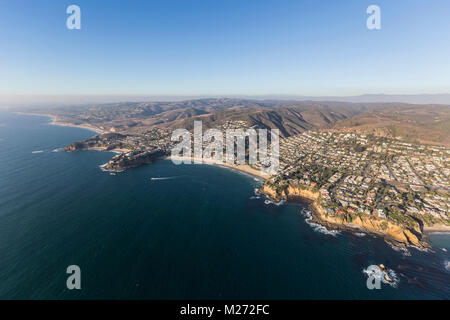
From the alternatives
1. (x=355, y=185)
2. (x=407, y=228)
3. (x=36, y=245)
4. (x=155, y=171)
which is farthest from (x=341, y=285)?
(x=155, y=171)

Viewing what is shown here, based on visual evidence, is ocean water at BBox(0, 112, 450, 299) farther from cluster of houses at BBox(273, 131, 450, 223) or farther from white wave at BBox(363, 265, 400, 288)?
cluster of houses at BBox(273, 131, 450, 223)

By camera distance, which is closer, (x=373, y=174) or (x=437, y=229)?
(x=437, y=229)

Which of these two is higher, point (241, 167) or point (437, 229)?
point (241, 167)

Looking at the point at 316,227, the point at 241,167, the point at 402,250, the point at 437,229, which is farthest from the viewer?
the point at 241,167

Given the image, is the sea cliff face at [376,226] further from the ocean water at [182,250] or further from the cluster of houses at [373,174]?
the ocean water at [182,250]

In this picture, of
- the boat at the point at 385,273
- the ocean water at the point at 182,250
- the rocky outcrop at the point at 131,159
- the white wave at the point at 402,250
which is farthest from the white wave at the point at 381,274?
the rocky outcrop at the point at 131,159

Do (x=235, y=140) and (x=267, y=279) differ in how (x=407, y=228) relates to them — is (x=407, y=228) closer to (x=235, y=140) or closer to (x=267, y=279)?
(x=267, y=279)

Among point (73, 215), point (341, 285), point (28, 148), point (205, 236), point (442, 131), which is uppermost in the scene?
point (442, 131)

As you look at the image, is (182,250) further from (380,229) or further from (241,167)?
(241,167)

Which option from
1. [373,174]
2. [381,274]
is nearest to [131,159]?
[381,274]
